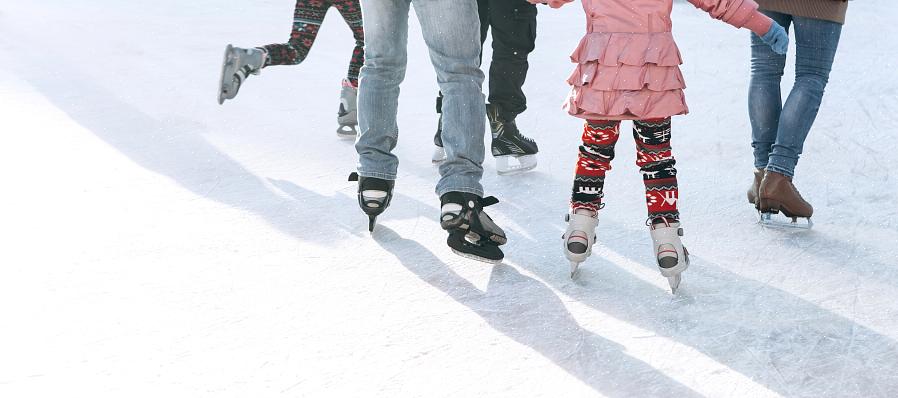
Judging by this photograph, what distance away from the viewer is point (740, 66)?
19.4 feet

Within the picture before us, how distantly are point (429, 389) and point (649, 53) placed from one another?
95 centimetres

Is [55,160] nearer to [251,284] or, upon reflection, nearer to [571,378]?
[251,284]

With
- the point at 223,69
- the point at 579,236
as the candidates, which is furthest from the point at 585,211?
the point at 223,69

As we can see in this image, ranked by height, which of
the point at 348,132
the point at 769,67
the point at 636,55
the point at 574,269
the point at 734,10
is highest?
the point at 734,10

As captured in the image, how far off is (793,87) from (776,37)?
791mm

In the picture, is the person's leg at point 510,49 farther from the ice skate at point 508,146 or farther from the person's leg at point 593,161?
the person's leg at point 593,161

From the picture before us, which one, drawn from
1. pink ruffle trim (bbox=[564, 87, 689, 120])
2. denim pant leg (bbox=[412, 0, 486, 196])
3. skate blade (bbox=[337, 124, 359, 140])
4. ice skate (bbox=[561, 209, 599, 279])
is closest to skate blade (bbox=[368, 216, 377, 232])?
denim pant leg (bbox=[412, 0, 486, 196])

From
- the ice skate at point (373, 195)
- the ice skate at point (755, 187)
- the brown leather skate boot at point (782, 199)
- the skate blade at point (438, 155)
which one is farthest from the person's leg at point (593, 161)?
the skate blade at point (438, 155)

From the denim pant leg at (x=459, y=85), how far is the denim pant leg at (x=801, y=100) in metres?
0.97

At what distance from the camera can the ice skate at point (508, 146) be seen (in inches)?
151

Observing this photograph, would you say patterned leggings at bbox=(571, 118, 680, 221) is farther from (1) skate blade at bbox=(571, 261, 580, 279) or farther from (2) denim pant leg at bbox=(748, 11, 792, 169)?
(2) denim pant leg at bbox=(748, 11, 792, 169)

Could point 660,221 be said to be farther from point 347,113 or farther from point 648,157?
point 347,113

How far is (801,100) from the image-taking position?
3.26 metres

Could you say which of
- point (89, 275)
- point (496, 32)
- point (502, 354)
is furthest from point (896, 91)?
point (89, 275)
